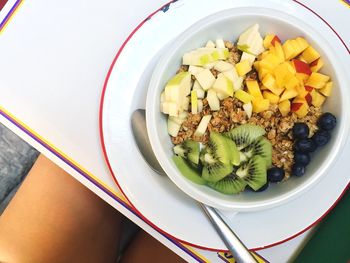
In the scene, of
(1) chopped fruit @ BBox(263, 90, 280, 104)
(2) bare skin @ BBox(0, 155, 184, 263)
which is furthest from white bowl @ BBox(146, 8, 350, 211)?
(2) bare skin @ BBox(0, 155, 184, 263)

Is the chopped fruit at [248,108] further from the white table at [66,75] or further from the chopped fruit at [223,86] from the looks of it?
the white table at [66,75]

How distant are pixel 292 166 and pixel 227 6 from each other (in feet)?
1.14

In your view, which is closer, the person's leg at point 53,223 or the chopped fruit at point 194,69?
the chopped fruit at point 194,69

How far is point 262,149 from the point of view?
900mm

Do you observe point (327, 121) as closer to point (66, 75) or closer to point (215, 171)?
point (215, 171)

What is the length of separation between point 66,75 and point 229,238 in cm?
48

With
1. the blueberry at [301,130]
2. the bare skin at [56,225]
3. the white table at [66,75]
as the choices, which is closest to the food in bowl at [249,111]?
the blueberry at [301,130]

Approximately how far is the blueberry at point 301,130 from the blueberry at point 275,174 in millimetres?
74

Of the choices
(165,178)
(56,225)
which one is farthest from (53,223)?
(165,178)

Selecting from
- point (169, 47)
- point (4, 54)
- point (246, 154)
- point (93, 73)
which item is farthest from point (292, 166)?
point (4, 54)

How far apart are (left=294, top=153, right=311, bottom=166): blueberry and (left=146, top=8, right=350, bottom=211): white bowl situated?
1 centimetres

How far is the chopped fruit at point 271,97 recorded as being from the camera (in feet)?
2.95

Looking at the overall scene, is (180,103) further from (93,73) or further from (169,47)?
(93,73)

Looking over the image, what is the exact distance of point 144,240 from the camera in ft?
4.27
